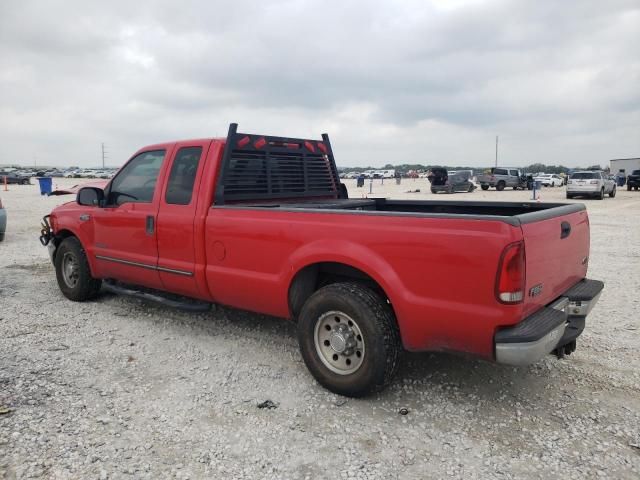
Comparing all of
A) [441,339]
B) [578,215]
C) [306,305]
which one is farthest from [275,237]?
[578,215]

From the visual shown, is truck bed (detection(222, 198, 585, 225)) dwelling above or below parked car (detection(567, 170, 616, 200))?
below

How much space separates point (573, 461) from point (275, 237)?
2396mm

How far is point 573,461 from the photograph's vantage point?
9.07 ft

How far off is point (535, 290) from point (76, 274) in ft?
16.6

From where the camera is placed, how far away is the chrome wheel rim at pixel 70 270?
5836mm

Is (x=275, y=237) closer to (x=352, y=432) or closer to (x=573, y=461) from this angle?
(x=352, y=432)

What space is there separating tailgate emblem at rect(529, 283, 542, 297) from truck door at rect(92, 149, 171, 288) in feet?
10.9

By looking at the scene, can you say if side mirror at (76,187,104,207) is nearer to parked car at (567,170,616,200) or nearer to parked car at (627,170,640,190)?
parked car at (567,170,616,200)

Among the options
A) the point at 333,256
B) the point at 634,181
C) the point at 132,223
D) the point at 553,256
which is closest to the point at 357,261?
the point at 333,256

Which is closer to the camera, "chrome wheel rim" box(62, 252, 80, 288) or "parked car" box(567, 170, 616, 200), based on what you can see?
"chrome wheel rim" box(62, 252, 80, 288)

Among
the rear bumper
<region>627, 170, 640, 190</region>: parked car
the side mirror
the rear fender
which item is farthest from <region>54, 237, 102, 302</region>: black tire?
<region>627, 170, 640, 190</region>: parked car

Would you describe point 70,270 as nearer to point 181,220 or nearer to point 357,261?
point 181,220

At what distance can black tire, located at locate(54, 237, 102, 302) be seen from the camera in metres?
5.70

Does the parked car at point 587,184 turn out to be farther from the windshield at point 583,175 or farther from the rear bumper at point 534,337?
the rear bumper at point 534,337
